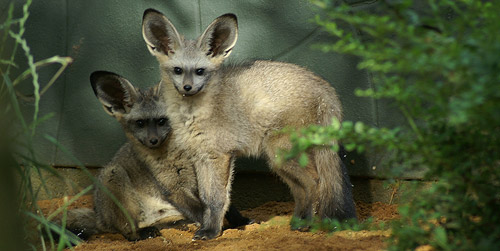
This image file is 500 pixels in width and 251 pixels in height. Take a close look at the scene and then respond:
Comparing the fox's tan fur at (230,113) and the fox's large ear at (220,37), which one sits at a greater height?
the fox's large ear at (220,37)

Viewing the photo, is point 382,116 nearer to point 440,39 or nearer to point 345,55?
point 345,55

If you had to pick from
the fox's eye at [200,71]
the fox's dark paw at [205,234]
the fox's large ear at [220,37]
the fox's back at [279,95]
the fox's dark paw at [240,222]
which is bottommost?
the fox's dark paw at [240,222]

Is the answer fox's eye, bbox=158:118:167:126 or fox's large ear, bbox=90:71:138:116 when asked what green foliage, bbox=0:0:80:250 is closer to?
fox's large ear, bbox=90:71:138:116

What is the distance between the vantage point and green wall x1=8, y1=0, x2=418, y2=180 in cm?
548

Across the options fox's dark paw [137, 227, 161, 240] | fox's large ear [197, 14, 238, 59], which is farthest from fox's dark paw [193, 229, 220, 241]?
fox's large ear [197, 14, 238, 59]

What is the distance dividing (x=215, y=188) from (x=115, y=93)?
121 cm

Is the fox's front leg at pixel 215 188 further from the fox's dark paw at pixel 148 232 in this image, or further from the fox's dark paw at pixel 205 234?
the fox's dark paw at pixel 148 232

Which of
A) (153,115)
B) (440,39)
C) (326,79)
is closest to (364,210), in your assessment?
(326,79)

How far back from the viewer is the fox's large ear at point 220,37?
4965mm

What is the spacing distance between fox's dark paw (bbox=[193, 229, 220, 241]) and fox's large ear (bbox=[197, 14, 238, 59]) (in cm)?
145

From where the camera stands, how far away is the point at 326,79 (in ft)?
18.2

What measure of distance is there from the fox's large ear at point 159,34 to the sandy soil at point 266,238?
1.51m

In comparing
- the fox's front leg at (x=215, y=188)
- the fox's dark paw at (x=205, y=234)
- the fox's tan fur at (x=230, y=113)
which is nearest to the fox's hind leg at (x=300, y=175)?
the fox's tan fur at (x=230, y=113)

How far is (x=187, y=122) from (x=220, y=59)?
2.08 ft
